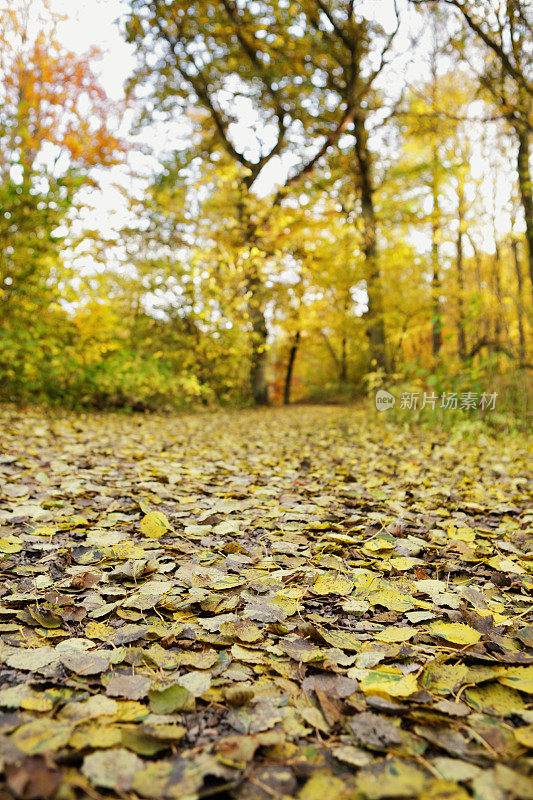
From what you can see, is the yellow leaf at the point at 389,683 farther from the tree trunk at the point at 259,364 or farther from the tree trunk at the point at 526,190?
the tree trunk at the point at 259,364

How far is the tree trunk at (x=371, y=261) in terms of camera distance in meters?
8.32

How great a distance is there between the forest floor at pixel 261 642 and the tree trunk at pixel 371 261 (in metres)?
5.95

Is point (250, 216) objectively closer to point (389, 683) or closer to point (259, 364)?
point (259, 364)

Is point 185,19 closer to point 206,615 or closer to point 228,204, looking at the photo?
point 228,204

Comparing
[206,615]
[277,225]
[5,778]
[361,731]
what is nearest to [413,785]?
[361,731]

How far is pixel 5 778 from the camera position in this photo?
629mm

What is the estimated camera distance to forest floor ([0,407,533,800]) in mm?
704

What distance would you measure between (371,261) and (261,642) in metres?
8.23

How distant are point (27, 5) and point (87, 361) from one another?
8.09 meters

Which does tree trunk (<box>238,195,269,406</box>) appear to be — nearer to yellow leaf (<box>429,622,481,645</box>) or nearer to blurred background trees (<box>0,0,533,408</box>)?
blurred background trees (<box>0,0,533,408</box>)

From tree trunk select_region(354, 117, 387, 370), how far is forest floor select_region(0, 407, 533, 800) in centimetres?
595

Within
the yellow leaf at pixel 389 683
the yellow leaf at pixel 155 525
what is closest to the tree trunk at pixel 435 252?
the yellow leaf at pixel 155 525

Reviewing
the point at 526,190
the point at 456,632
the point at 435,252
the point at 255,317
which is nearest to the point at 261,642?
the point at 456,632

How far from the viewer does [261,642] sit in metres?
1.11
